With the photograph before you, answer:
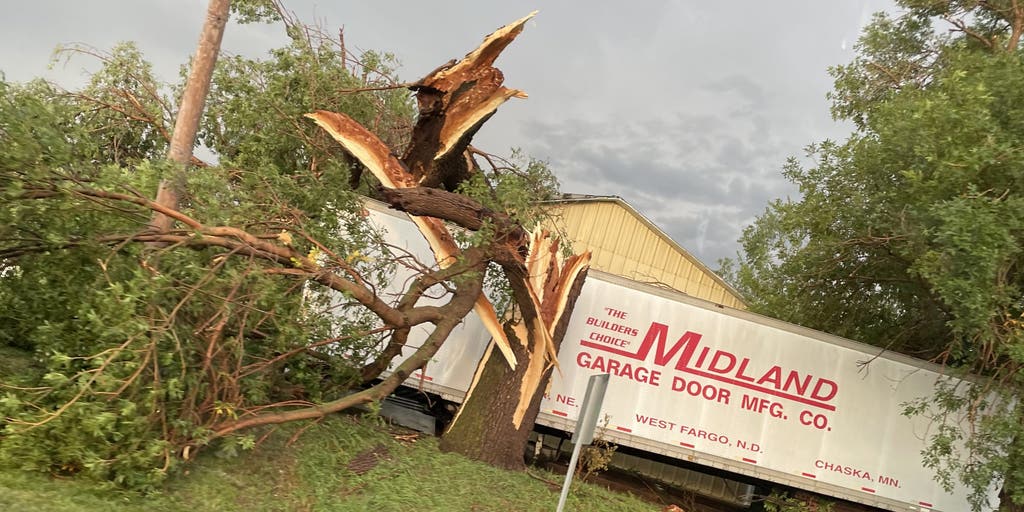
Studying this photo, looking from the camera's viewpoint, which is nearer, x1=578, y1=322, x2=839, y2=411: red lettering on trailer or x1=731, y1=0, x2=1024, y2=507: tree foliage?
x1=731, y1=0, x2=1024, y2=507: tree foliage

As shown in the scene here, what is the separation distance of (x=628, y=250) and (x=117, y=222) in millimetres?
17857

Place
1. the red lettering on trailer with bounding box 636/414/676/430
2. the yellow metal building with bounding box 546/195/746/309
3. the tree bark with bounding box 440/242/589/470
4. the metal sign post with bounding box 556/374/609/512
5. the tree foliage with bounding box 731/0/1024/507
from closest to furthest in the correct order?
1. the metal sign post with bounding box 556/374/609/512
2. the tree foliage with bounding box 731/0/1024/507
3. the tree bark with bounding box 440/242/589/470
4. the red lettering on trailer with bounding box 636/414/676/430
5. the yellow metal building with bounding box 546/195/746/309

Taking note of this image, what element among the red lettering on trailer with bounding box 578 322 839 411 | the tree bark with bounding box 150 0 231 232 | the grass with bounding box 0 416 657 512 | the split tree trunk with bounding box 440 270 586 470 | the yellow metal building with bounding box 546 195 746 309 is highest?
the yellow metal building with bounding box 546 195 746 309

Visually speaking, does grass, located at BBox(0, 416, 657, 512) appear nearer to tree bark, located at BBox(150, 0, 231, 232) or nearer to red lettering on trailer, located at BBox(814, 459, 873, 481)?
red lettering on trailer, located at BBox(814, 459, 873, 481)

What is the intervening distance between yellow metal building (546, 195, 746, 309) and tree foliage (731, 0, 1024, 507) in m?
7.41

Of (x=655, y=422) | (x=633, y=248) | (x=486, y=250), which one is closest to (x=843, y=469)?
(x=655, y=422)

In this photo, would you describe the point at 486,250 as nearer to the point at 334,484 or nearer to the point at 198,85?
the point at 334,484

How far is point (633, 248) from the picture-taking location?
22.4m

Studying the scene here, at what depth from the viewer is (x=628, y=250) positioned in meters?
22.3

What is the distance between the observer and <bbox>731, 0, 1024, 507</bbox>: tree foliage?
6996 mm

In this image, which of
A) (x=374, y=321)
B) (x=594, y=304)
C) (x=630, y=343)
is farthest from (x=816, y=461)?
(x=374, y=321)

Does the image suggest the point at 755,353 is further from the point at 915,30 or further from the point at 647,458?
the point at 915,30

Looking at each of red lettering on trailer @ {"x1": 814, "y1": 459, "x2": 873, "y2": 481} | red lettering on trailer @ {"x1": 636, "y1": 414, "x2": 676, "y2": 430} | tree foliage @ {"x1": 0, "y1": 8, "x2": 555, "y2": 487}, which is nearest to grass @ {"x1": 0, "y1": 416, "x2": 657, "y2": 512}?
tree foliage @ {"x1": 0, "y1": 8, "x2": 555, "y2": 487}

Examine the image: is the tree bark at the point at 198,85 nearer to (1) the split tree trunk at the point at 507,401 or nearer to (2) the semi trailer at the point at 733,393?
(2) the semi trailer at the point at 733,393
